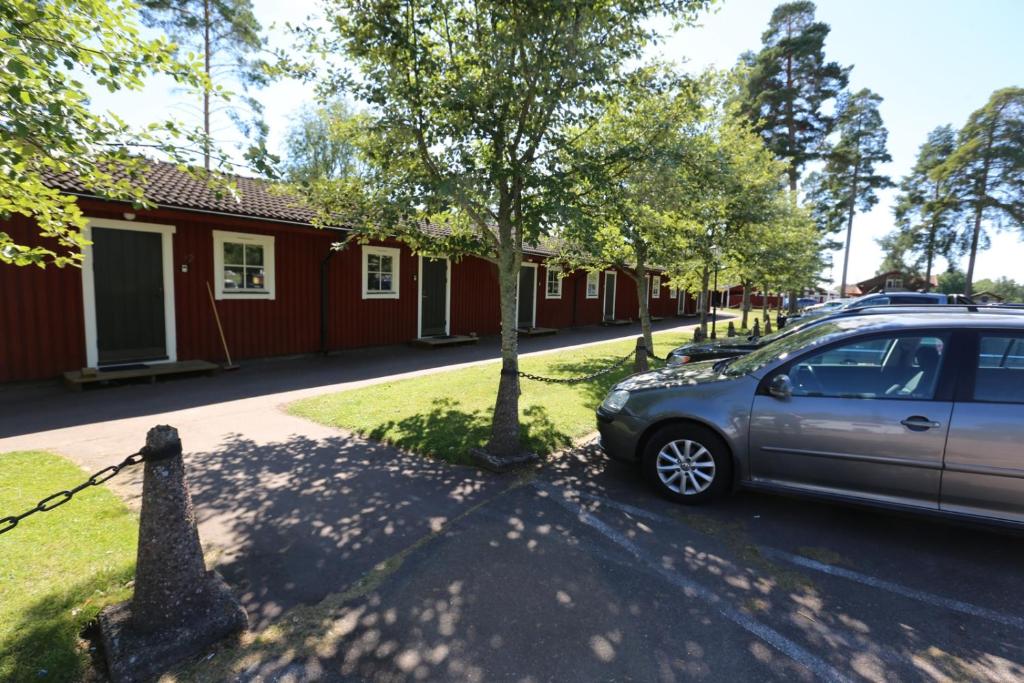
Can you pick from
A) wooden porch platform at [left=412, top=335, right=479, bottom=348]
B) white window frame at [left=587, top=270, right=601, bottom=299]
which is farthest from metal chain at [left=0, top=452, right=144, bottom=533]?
white window frame at [left=587, top=270, right=601, bottom=299]

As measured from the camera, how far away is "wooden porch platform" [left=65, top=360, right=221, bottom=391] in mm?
7656

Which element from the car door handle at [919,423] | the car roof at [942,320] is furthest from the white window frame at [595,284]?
the car door handle at [919,423]

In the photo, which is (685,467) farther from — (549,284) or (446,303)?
(549,284)

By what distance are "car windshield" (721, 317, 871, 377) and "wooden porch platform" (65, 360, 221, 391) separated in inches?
338

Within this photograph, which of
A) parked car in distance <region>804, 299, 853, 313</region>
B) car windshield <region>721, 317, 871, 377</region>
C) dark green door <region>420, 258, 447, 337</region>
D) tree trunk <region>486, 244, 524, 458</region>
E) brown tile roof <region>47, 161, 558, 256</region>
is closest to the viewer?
car windshield <region>721, 317, 871, 377</region>

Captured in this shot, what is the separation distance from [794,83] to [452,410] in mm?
33610

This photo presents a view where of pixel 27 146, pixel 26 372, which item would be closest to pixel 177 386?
pixel 26 372

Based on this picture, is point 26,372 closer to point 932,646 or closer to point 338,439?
point 338,439

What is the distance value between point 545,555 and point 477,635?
34.1 inches

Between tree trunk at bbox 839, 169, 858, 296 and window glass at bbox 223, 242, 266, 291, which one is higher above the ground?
tree trunk at bbox 839, 169, 858, 296

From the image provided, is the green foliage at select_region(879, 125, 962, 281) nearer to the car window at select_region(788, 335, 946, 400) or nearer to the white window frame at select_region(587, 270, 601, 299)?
the white window frame at select_region(587, 270, 601, 299)

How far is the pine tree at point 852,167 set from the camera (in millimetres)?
34875

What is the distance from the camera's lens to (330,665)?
7.78 ft

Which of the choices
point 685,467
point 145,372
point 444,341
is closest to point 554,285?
point 444,341
